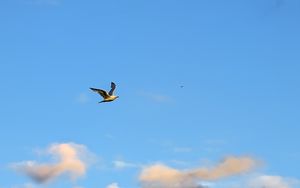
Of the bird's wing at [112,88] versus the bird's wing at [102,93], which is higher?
the bird's wing at [112,88]

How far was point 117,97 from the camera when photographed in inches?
6895

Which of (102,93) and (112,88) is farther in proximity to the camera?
(112,88)

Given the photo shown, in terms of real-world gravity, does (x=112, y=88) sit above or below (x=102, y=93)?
above

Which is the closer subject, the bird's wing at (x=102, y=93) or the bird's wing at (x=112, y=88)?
the bird's wing at (x=102, y=93)

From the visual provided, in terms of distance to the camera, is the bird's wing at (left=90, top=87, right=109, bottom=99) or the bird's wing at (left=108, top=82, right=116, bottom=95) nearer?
the bird's wing at (left=90, top=87, right=109, bottom=99)

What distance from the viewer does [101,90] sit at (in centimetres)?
17450

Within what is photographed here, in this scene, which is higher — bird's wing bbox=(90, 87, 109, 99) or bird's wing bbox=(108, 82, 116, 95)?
bird's wing bbox=(108, 82, 116, 95)

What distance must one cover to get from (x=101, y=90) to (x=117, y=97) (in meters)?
3.68
